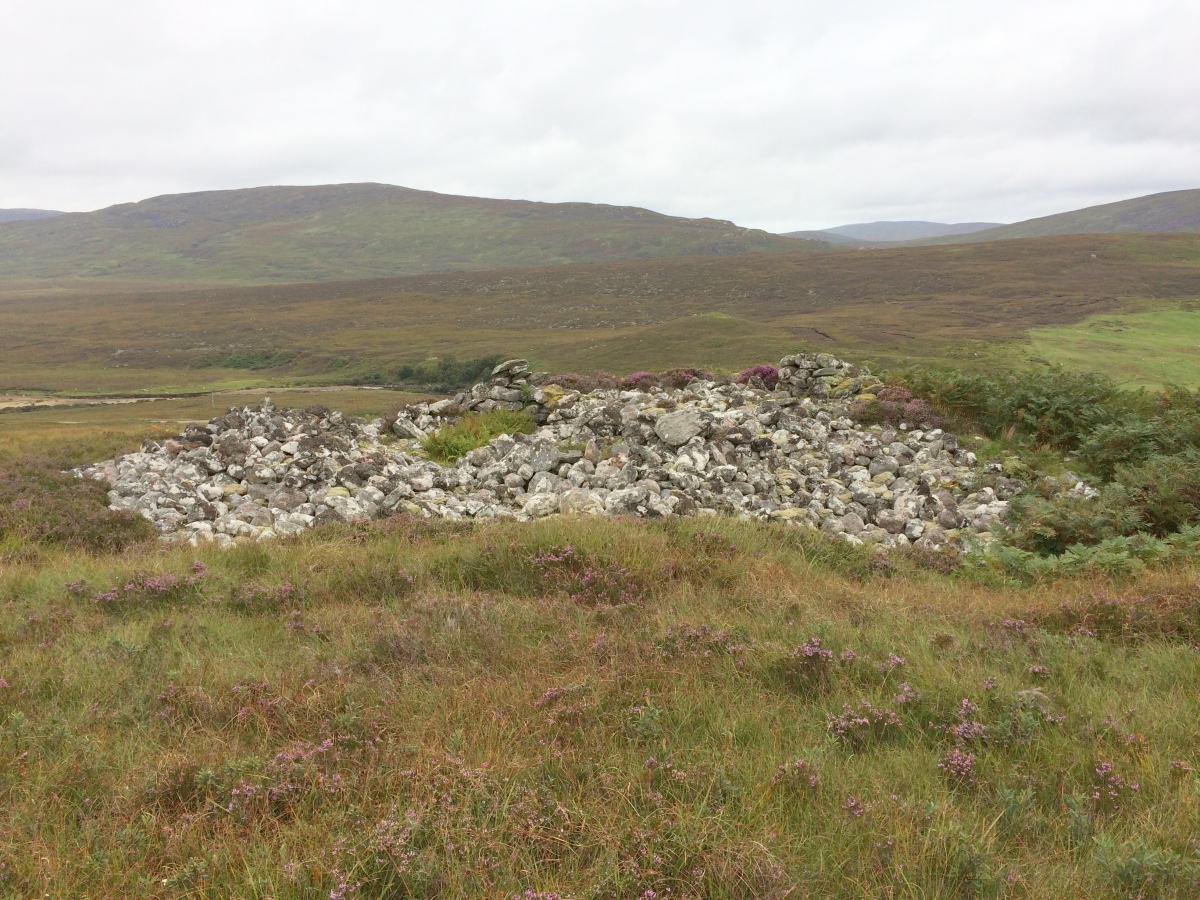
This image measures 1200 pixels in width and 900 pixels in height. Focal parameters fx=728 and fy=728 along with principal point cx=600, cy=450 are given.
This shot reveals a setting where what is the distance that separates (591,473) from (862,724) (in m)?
8.51

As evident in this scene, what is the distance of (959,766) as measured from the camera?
378 centimetres

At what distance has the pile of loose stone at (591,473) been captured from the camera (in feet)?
34.9

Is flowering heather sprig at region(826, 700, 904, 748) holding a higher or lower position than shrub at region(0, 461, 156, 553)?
lower

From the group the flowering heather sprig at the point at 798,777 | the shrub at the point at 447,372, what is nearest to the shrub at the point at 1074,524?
the flowering heather sprig at the point at 798,777

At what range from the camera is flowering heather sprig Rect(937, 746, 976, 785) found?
370 centimetres

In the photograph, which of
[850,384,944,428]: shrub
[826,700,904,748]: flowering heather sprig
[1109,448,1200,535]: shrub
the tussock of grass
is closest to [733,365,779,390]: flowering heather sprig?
[850,384,944,428]: shrub

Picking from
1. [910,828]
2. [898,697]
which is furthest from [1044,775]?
[910,828]

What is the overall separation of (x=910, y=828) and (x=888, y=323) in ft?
232

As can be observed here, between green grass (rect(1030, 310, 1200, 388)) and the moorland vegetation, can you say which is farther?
green grass (rect(1030, 310, 1200, 388))

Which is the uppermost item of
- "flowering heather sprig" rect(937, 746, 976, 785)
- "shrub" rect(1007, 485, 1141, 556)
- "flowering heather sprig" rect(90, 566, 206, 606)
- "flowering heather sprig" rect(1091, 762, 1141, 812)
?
"flowering heather sprig" rect(90, 566, 206, 606)

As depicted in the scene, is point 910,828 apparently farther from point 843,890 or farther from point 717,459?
point 717,459

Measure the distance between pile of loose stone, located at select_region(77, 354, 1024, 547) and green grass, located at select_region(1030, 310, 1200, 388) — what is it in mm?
13336

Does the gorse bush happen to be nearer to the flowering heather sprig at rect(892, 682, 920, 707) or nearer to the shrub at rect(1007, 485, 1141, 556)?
the shrub at rect(1007, 485, 1141, 556)

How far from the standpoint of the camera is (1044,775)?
3.76 m
